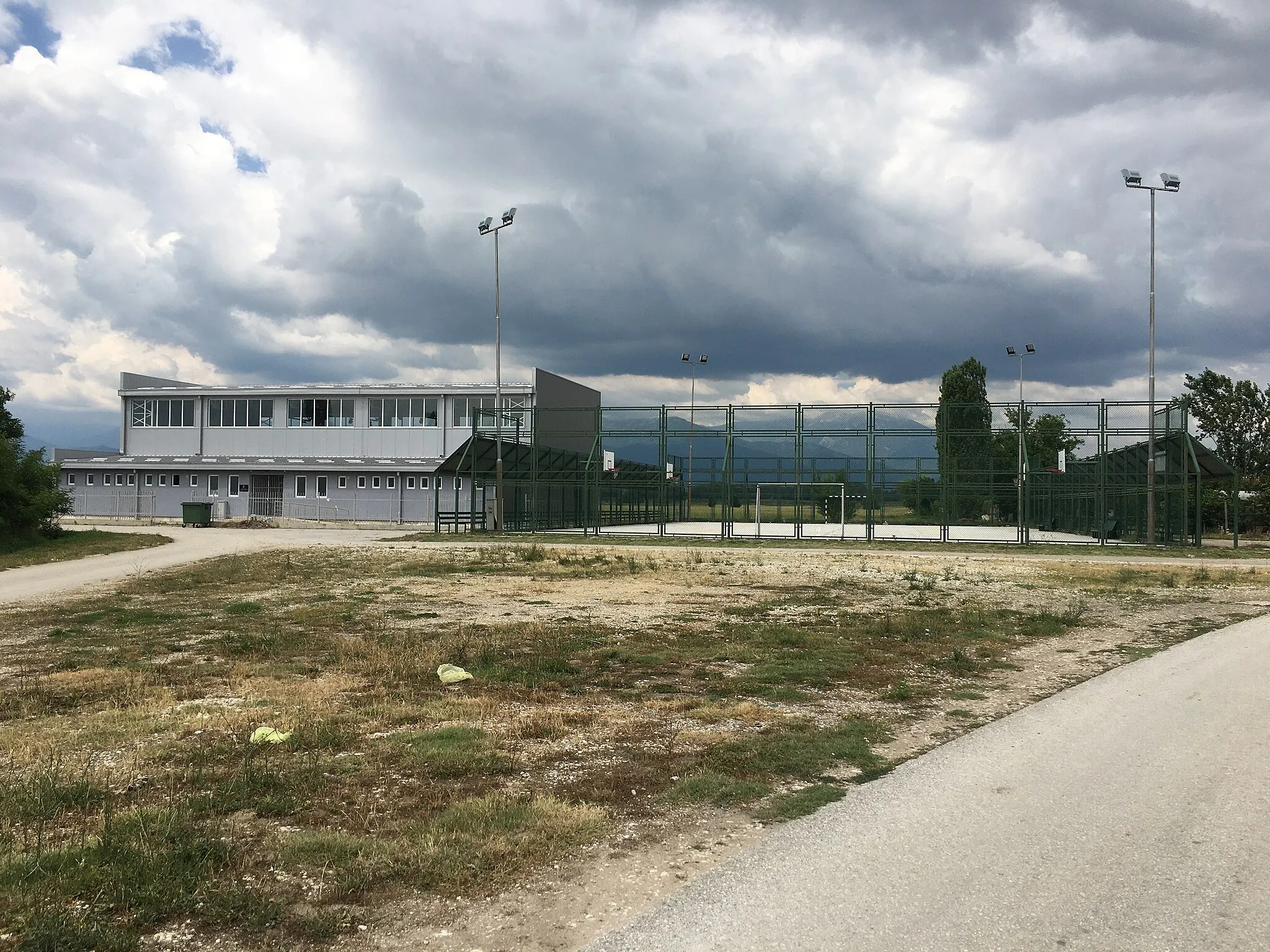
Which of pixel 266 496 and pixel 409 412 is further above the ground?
pixel 409 412

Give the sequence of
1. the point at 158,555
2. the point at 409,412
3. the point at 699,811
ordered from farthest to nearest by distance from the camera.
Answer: the point at 409,412, the point at 158,555, the point at 699,811

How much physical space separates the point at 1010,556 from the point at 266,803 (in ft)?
86.6

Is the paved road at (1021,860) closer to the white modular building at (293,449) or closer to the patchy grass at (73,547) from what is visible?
the patchy grass at (73,547)

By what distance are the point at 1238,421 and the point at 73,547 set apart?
2463 inches

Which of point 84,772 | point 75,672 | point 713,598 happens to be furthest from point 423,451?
point 84,772

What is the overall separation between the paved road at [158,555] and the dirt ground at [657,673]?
2.03 m

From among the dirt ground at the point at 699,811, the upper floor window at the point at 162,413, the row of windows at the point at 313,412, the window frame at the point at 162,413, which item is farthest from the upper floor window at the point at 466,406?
the dirt ground at the point at 699,811

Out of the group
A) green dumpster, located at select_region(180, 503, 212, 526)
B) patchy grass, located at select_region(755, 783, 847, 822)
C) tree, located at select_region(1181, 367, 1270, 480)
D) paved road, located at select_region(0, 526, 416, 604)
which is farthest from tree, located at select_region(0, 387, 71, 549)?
tree, located at select_region(1181, 367, 1270, 480)

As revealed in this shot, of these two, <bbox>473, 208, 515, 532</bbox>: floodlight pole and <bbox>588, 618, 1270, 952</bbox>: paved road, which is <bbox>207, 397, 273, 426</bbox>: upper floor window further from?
<bbox>588, 618, 1270, 952</bbox>: paved road

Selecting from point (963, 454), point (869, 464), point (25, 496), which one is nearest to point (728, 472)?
point (869, 464)

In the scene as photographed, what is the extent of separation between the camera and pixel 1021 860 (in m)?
4.77

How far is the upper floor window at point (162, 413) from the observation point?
58844mm

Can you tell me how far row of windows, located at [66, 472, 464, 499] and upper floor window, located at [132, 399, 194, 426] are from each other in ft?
19.8

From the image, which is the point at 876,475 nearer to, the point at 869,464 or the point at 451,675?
the point at 869,464
